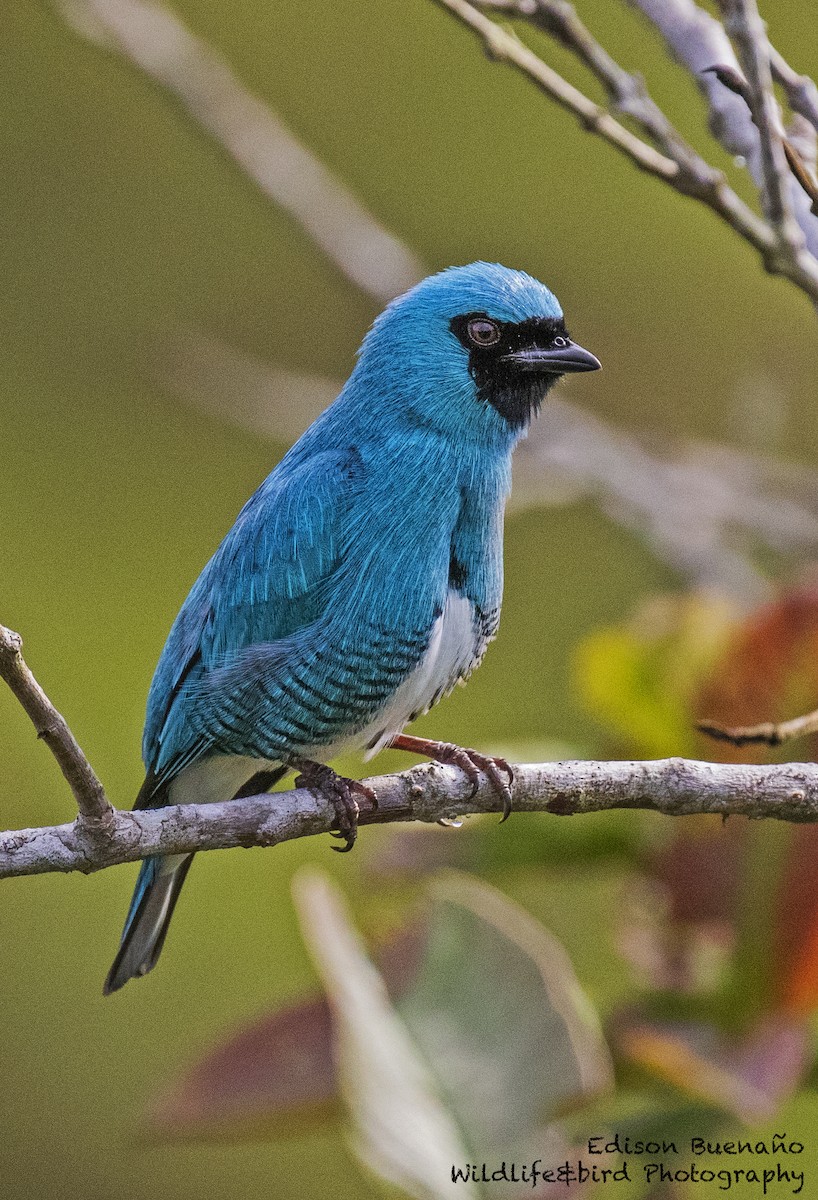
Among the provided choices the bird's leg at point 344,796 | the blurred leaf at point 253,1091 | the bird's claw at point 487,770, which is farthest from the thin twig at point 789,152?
the blurred leaf at point 253,1091

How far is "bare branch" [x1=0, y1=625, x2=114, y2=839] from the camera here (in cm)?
225

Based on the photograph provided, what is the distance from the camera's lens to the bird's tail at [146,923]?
3623mm

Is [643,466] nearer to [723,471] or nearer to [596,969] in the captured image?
[723,471]

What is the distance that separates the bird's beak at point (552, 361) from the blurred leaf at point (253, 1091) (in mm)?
1600

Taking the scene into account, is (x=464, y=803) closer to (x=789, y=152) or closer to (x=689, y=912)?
(x=689, y=912)

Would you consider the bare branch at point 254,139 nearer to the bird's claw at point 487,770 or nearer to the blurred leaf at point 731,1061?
the bird's claw at point 487,770

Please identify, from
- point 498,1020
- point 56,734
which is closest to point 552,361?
point 498,1020

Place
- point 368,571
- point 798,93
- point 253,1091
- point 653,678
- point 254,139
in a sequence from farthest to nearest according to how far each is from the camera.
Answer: point 254,139
point 368,571
point 653,678
point 253,1091
point 798,93

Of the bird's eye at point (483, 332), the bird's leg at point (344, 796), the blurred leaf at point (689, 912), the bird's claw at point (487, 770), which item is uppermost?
the bird's eye at point (483, 332)

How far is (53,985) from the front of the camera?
19.7ft

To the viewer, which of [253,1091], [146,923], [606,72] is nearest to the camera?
[606,72]

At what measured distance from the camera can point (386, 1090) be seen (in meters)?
2.70

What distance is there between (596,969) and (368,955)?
2262 millimetres

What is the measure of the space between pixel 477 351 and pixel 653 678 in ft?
3.07
